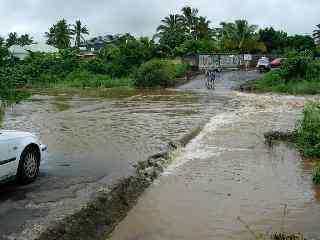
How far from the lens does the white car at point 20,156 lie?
7.55 metres

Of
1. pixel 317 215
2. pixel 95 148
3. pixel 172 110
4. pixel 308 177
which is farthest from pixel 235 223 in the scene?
pixel 172 110

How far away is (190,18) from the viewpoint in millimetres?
67000

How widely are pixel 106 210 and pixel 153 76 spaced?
3137 cm

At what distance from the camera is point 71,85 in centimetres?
4319

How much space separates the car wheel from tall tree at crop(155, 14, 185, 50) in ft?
150

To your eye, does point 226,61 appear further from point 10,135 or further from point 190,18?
point 10,135

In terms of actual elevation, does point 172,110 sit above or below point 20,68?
below

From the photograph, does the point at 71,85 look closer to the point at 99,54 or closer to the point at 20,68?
the point at 99,54

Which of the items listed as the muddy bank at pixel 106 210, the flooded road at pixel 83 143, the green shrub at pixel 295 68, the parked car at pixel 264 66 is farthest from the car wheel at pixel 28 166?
the parked car at pixel 264 66

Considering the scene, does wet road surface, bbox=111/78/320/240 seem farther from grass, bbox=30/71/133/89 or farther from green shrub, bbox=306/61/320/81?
grass, bbox=30/71/133/89

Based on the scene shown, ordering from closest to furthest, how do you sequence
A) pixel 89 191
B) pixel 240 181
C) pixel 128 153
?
pixel 89 191, pixel 240 181, pixel 128 153

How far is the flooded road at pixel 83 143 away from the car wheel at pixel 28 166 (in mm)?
142

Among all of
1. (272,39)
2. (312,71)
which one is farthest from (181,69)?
(272,39)

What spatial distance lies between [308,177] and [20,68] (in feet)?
18.3
